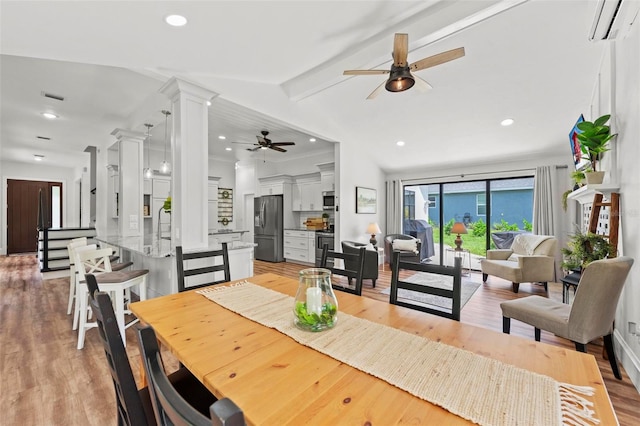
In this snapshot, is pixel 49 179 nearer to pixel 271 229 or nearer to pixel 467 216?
pixel 271 229

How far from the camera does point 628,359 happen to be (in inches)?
88.5

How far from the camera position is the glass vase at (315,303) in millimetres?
1233

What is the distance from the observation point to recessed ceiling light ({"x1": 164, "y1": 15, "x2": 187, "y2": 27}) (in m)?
2.04

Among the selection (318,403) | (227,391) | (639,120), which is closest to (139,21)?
(227,391)

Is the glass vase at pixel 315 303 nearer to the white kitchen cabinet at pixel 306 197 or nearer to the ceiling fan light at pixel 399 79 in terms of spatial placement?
the ceiling fan light at pixel 399 79

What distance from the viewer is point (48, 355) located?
247 cm

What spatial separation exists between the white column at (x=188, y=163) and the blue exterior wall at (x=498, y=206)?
17.6 feet

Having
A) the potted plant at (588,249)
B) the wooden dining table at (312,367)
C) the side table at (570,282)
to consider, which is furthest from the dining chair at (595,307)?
the wooden dining table at (312,367)

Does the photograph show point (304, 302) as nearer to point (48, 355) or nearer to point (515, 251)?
point (48, 355)

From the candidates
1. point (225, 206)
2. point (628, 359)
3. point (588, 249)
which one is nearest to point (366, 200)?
point (588, 249)

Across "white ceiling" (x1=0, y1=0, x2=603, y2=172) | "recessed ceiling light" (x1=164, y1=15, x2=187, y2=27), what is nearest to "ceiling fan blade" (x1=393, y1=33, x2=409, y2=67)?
"white ceiling" (x1=0, y1=0, x2=603, y2=172)

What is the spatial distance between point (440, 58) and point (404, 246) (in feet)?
13.8

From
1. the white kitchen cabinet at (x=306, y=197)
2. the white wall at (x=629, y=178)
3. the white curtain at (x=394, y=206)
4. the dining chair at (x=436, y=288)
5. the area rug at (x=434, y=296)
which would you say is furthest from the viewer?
the white kitchen cabinet at (x=306, y=197)

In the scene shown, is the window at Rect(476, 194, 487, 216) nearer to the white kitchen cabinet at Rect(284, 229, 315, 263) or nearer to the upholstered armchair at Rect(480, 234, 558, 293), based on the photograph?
the upholstered armchair at Rect(480, 234, 558, 293)
